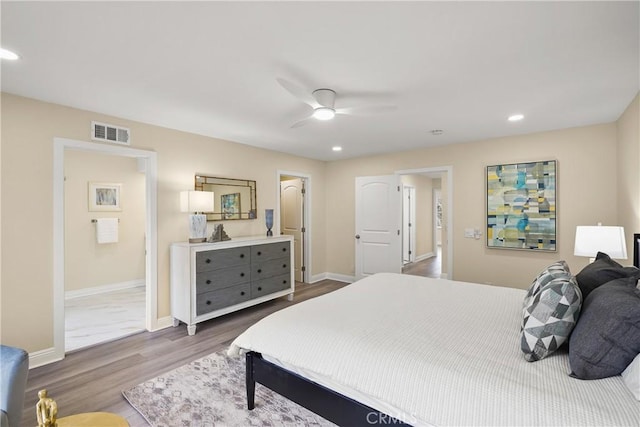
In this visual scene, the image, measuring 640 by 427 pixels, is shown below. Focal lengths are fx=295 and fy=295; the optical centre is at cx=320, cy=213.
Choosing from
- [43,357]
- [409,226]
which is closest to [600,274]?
[43,357]

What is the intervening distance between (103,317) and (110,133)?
2.47m

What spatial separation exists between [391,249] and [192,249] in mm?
3242

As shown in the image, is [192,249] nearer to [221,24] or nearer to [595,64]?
[221,24]

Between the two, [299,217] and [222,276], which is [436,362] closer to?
[222,276]

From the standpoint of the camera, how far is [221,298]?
3623 millimetres

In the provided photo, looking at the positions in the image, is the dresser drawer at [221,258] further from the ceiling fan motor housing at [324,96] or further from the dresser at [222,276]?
the ceiling fan motor housing at [324,96]

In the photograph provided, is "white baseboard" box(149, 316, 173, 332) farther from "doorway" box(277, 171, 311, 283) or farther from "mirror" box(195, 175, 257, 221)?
"doorway" box(277, 171, 311, 283)

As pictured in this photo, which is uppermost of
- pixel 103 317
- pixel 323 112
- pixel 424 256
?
pixel 323 112

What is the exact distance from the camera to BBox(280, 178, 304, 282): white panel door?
5703 mm

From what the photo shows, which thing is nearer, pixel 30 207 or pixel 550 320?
pixel 550 320

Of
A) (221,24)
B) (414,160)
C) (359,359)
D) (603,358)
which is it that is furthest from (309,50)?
(414,160)

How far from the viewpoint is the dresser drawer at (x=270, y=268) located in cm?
403

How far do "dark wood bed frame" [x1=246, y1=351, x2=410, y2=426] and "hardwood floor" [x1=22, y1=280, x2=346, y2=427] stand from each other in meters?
0.77

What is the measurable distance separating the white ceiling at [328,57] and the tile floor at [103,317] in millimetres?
2432
